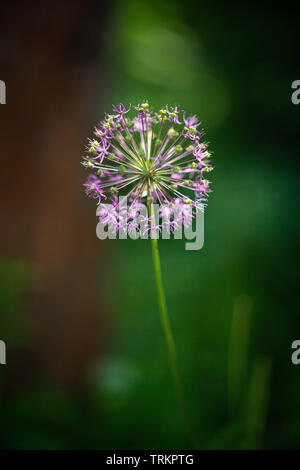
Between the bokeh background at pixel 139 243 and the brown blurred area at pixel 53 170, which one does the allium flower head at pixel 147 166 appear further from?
the brown blurred area at pixel 53 170

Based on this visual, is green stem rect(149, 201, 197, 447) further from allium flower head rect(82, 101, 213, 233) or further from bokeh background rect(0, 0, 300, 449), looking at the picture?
bokeh background rect(0, 0, 300, 449)

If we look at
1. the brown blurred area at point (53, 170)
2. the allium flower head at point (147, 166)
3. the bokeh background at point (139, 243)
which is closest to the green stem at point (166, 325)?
the allium flower head at point (147, 166)

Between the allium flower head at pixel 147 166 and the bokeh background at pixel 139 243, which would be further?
the bokeh background at pixel 139 243

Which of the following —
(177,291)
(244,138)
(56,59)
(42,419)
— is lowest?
(42,419)

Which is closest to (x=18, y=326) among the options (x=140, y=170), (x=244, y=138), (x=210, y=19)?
(x=140, y=170)
